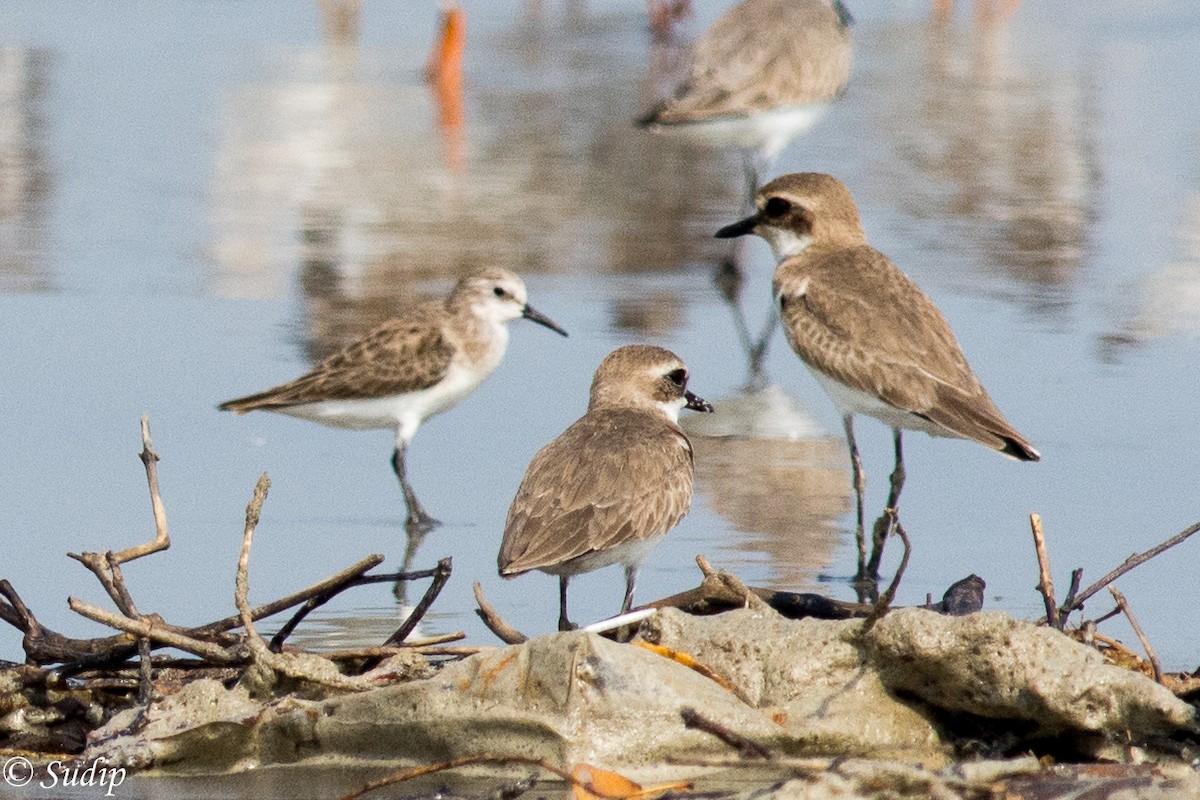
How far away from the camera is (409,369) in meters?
8.68

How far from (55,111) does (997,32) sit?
10.3m

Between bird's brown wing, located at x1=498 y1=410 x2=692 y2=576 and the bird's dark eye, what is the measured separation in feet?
7.30

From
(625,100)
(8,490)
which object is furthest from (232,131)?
(8,490)

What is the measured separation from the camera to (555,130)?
1697 cm

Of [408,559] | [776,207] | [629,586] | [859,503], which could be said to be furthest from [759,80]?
[629,586]

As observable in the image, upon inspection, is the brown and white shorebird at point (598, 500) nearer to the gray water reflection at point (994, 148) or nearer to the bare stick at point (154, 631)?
the bare stick at point (154, 631)

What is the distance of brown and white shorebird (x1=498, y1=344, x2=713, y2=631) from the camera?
6.01 m

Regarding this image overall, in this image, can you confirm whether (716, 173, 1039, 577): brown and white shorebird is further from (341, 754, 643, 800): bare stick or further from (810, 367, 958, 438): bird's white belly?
(341, 754, 643, 800): bare stick

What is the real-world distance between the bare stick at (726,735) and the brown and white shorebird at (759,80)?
28.9ft

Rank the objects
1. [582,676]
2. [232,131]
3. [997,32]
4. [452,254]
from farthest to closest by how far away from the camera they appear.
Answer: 1. [997,32]
2. [232,131]
3. [452,254]
4. [582,676]

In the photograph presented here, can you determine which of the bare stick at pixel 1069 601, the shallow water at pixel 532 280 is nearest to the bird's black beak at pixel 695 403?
the shallow water at pixel 532 280

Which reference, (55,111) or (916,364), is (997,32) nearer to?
(55,111)

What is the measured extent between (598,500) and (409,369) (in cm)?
271

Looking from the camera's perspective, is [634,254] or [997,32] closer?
[634,254]
